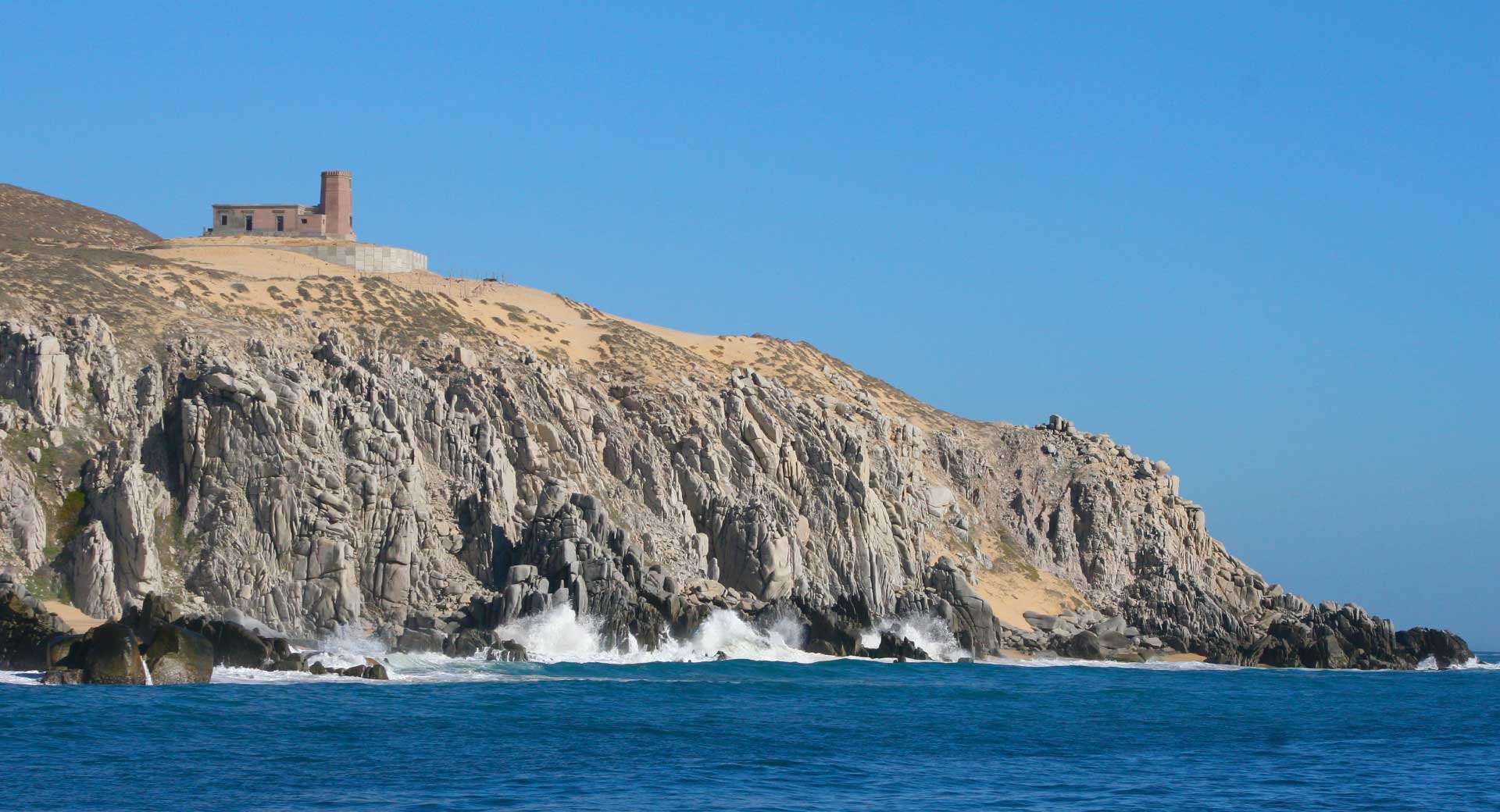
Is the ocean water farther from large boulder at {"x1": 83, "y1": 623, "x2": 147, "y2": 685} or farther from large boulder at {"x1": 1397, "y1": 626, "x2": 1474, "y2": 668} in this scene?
large boulder at {"x1": 1397, "y1": 626, "x2": 1474, "y2": 668}

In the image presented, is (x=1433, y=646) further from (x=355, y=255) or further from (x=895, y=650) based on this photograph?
(x=355, y=255)

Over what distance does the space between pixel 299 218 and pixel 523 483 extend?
38282 millimetres

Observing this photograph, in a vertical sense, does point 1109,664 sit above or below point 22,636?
below

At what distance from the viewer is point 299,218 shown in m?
120

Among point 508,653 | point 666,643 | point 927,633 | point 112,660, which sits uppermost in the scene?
point 927,633

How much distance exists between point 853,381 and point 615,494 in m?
39.6

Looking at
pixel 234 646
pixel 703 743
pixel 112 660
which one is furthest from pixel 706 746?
pixel 234 646

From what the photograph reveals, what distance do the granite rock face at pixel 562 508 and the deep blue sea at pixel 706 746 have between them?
8.66 metres

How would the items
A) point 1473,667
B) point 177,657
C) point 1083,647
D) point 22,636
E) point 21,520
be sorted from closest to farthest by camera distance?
point 177,657 < point 22,636 < point 21,520 < point 1083,647 < point 1473,667

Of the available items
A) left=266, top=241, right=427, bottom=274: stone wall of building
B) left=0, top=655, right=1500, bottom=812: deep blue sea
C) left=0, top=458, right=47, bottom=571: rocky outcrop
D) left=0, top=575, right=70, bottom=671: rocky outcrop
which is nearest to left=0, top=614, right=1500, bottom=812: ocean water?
left=0, top=655, right=1500, bottom=812: deep blue sea

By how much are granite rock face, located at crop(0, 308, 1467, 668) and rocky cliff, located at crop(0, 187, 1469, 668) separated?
15 centimetres

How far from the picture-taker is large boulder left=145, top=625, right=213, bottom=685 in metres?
61.3

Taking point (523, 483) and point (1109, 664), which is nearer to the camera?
point (523, 483)

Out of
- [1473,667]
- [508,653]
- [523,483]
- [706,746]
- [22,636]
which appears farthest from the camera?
[1473,667]
